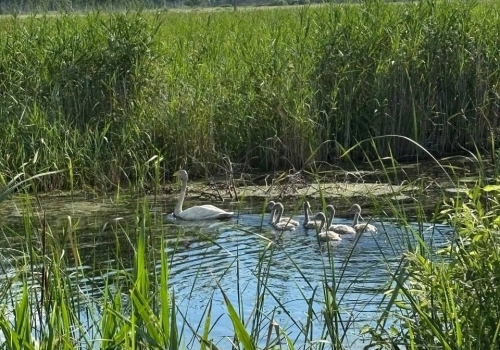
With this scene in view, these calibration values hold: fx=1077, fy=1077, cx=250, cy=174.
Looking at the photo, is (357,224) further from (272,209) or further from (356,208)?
(272,209)

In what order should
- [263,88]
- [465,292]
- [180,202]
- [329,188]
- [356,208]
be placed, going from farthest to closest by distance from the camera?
[263,88] < [180,202] < [329,188] < [356,208] < [465,292]

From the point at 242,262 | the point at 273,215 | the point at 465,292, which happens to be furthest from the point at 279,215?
the point at 465,292

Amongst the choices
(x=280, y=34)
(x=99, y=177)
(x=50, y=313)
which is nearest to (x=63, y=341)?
(x=50, y=313)

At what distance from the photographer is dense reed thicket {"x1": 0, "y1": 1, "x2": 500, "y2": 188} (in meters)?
11.4

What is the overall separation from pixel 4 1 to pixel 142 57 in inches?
106

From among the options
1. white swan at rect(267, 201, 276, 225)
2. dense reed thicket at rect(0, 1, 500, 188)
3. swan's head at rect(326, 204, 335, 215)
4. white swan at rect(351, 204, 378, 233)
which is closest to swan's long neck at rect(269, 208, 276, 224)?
white swan at rect(267, 201, 276, 225)

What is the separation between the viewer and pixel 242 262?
8117 millimetres

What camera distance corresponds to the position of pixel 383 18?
12320mm

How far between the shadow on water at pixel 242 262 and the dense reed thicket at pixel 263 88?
1.28 meters

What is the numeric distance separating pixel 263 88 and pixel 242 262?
12.9 ft

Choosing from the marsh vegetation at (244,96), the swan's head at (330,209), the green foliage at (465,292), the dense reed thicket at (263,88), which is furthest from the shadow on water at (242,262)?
the green foliage at (465,292)

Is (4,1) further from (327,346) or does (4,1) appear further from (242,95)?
(327,346)

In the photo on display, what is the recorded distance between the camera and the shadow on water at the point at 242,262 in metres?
6.44

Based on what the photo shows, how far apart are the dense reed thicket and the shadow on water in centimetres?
128
